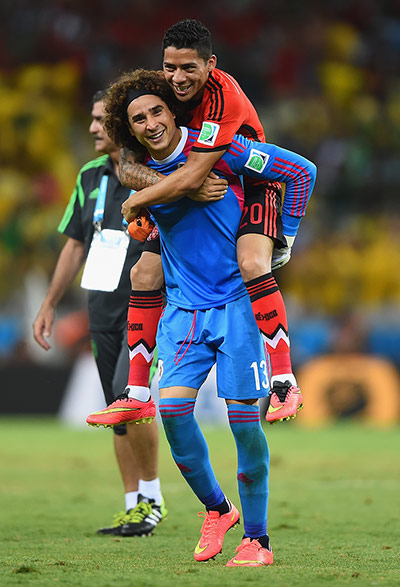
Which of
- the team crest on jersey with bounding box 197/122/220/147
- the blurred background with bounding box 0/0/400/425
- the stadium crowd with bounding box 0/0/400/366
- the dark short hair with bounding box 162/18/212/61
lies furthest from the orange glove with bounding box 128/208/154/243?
the stadium crowd with bounding box 0/0/400/366

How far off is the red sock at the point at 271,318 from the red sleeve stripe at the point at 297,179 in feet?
1.31

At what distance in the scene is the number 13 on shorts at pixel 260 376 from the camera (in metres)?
4.30

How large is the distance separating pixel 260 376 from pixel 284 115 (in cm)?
1345

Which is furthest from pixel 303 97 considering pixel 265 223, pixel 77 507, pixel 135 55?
pixel 265 223

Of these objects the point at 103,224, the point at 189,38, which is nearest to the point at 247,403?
the point at 189,38

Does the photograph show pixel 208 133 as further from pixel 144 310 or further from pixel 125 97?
pixel 144 310

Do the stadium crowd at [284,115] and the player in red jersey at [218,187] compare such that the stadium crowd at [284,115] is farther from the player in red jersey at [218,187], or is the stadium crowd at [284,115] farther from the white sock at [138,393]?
the player in red jersey at [218,187]

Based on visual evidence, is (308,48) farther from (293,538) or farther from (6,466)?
(293,538)

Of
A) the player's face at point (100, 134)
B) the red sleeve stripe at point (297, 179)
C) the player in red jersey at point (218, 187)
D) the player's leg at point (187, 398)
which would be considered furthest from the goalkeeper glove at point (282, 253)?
the player's face at point (100, 134)

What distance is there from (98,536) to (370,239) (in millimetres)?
11766

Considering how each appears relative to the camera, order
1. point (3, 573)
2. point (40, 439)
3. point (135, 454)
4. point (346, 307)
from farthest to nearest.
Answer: point (346, 307) < point (40, 439) < point (135, 454) < point (3, 573)

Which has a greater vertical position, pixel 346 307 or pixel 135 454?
pixel 346 307

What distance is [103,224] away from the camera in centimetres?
589

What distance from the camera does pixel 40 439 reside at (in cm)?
1120
